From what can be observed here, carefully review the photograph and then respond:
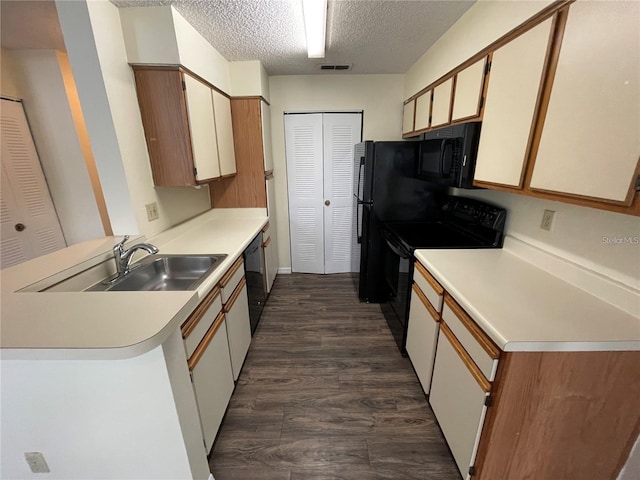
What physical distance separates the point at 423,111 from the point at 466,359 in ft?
7.19

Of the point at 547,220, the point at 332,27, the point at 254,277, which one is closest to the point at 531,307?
the point at 547,220

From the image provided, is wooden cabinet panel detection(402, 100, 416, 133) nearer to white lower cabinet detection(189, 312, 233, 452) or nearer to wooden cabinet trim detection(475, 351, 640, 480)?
wooden cabinet trim detection(475, 351, 640, 480)

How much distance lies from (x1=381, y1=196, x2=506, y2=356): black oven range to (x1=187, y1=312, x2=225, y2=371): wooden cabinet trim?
130cm

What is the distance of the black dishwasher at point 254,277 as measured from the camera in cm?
212

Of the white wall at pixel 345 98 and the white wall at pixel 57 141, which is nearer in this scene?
the white wall at pixel 57 141

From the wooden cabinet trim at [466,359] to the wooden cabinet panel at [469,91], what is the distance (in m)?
1.31

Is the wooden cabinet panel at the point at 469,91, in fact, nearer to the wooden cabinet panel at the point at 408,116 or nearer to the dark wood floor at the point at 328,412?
the wooden cabinet panel at the point at 408,116

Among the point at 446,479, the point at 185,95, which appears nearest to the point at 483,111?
the point at 185,95

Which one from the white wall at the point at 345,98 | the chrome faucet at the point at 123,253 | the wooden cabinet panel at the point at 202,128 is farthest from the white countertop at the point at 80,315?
the white wall at the point at 345,98

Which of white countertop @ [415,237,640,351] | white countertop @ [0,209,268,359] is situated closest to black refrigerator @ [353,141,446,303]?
white countertop @ [415,237,640,351]

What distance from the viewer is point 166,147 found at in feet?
5.93

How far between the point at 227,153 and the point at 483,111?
2099 millimetres

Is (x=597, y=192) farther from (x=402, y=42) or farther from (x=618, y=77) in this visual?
(x=402, y=42)

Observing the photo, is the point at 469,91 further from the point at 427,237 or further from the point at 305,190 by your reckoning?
the point at 305,190
